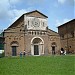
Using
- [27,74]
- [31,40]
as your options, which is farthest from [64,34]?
[27,74]

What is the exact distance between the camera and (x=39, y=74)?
11.1 metres

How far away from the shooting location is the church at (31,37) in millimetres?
42031

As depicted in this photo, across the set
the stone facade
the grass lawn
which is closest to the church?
the stone facade

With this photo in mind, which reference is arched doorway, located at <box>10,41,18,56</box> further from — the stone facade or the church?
the stone facade

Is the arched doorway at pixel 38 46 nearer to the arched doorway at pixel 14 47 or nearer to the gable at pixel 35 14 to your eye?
the arched doorway at pixel 14 47

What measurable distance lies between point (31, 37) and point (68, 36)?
9387mm

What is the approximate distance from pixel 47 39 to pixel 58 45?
9.37 ft

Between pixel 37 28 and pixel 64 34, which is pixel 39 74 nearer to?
pixel 37 28

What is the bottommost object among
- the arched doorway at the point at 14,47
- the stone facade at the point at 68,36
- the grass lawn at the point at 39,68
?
the grass lawn at the point at 39,68

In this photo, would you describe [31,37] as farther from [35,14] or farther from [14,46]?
[35,14]

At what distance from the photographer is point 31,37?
4325cm

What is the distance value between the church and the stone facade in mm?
2917

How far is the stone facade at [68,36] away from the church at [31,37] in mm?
2917

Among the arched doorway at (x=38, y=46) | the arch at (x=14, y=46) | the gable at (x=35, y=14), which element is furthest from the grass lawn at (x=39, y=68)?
the gable at (x=35, y=14)
